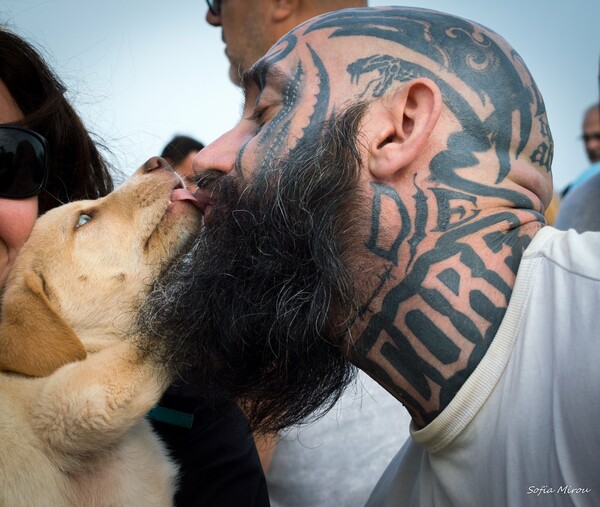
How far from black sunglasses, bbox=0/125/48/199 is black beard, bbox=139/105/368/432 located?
989mm

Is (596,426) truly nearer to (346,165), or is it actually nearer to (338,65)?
(346,165)

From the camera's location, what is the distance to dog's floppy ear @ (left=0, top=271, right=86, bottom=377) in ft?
7.92

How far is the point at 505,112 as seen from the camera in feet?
6.66

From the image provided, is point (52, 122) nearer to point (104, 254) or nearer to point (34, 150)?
point (34, 150)

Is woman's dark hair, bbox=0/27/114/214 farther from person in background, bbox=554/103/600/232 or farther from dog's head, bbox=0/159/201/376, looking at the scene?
person in background, bbox=554/103/600/232

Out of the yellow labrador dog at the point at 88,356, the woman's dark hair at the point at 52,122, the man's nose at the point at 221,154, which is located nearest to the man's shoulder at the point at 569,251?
the man's nose at the point at 221,154

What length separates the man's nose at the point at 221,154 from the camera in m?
2.23

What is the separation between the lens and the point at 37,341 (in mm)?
2424

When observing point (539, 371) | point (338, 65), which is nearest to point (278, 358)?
point (539, 371)

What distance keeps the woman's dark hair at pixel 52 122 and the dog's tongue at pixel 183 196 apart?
0.79m

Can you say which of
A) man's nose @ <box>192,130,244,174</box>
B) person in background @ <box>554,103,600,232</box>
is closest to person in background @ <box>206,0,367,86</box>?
man's nose @ <box>192,130,244,174</box>

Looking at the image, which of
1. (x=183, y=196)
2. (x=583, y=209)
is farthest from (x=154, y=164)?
(x=583, y=209)

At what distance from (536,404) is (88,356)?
1.64m

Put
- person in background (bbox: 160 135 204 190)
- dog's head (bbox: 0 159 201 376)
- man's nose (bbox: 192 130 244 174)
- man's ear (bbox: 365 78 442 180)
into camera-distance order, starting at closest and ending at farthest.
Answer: man's ear (bbox: 365 78 442 180) → man's nose (bbox: 192 130 244 174) → dog's head (bbox: 0 159 201 376) → person in background (bbox: 160 135 204 190)
